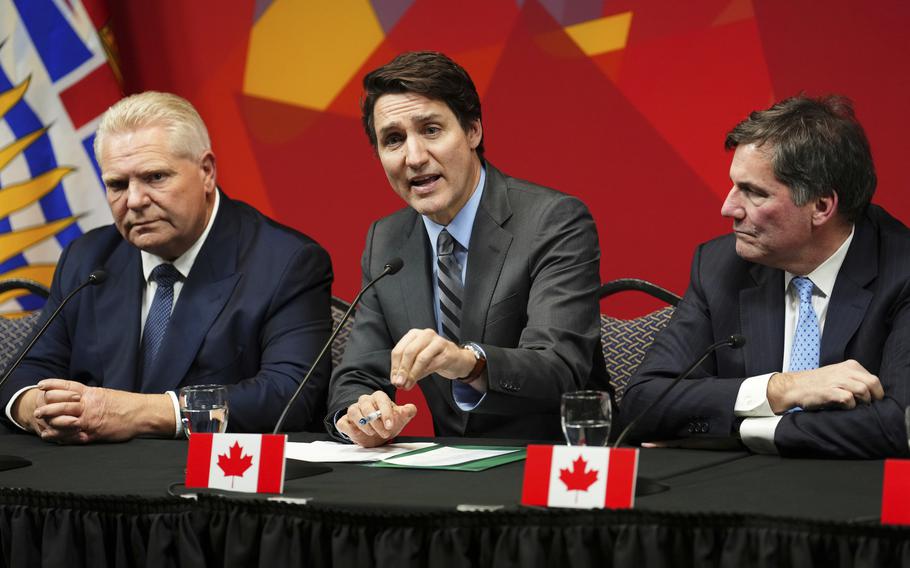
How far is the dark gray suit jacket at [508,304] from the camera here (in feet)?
8.53

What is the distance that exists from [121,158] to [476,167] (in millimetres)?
1009

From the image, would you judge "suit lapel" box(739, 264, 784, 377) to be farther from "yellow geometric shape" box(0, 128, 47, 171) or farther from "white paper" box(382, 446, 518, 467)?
"yellow geometric shape" box(0, 128, 47, 171)

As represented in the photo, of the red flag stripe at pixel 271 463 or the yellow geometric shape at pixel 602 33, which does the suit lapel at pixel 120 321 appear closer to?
the red flag stripe at pixel 271 463

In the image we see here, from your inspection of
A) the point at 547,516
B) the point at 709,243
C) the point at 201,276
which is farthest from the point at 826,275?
the point at 201,276

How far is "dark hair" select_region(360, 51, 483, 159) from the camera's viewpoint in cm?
282

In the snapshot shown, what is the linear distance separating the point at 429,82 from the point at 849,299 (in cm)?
115

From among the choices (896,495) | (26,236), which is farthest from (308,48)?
(896,495)

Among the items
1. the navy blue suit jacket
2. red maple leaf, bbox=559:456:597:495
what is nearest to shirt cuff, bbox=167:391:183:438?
the navy blue suit jacket

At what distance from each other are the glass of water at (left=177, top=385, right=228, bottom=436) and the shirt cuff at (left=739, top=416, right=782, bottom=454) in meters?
1.05

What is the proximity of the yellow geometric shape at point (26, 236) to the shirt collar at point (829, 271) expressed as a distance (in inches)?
114

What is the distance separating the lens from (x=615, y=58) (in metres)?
3.81

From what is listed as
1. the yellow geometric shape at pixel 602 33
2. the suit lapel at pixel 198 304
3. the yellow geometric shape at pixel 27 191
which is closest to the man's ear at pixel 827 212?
the yellow geometric shape at pixel 602 33

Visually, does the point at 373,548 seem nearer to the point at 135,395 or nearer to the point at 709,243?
the point at 135,395

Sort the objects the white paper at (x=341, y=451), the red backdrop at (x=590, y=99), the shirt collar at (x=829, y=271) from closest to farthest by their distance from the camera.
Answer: the white paper at (x=341, y=451)
the shirt collar at (x=829, y=271)
the red backdrop at (x=590, y=99)
